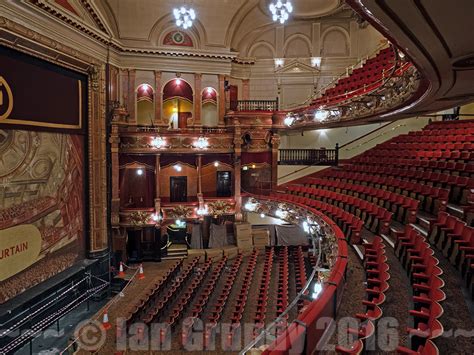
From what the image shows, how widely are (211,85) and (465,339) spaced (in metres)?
9.25

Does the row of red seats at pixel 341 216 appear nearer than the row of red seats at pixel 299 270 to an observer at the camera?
Yes

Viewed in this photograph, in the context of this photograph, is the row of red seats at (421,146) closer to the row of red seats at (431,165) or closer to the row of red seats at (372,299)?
the row of red seats at (431,165)

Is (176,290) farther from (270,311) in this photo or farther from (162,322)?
(270,311)

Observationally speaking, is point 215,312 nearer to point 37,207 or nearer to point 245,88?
point 37,207

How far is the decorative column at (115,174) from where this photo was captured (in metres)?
8.80

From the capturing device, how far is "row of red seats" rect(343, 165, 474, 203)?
5.19m

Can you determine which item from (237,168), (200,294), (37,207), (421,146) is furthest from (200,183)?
(421,146)

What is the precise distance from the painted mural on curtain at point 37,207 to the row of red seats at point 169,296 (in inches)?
78.2

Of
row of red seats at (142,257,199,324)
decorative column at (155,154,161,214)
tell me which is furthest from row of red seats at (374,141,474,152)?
decorative column at (155,154,161,214)

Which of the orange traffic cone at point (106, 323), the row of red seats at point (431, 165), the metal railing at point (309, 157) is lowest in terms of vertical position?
the orange traffic cone at point (106, 323)

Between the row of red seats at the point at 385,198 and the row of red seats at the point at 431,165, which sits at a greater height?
the row of red seats at the point at 431,165

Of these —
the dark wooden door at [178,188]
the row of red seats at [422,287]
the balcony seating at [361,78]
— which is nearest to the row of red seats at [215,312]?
the row of red seats at [422,287]

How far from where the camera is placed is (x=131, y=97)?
980 centimetres

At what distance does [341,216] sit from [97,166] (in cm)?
550
